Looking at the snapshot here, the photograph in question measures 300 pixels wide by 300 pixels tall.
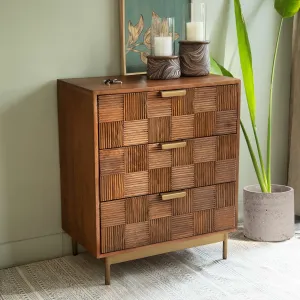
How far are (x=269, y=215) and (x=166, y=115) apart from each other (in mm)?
856

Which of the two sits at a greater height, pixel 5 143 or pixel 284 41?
pixel 284 41

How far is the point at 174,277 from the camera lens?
2887mm

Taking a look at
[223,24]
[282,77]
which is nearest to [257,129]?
→ [282,77]

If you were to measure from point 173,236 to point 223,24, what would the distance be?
1109 millimetres

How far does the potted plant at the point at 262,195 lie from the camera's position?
3160 millimetres

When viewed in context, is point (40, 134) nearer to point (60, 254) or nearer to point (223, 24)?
point (60, 254)

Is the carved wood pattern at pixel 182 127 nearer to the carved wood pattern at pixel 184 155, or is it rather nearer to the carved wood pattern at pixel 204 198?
the carved wood pattern at pixel 184 155

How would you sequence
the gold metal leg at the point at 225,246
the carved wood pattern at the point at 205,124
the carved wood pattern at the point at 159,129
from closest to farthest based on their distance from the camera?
the carved wood pattern at the point at 159,129 < the carved wood pattern at the point at 205,124 < the gold metal leg at the point at 225,246

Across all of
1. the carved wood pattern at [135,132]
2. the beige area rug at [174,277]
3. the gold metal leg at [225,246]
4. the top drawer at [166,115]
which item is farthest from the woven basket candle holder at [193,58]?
the beige area rug at [174,277]

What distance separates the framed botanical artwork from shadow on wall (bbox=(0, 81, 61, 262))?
1.22ft

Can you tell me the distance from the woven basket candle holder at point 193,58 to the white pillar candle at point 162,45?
9 centimetres

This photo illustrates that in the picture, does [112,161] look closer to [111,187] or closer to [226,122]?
[111,187]

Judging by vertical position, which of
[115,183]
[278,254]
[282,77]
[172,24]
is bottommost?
[278,254]

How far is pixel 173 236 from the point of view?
2.90 meters
